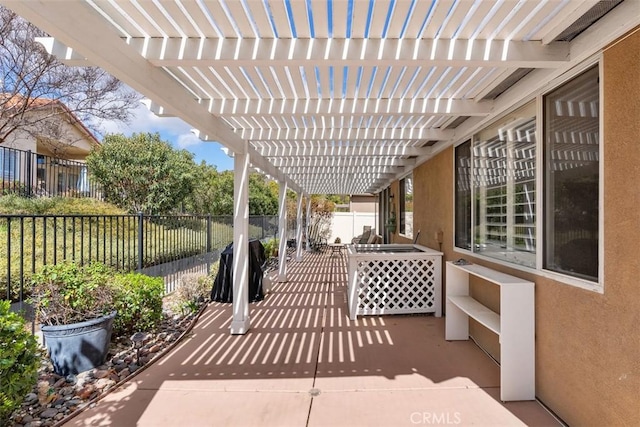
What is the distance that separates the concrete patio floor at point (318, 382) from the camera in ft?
8.14

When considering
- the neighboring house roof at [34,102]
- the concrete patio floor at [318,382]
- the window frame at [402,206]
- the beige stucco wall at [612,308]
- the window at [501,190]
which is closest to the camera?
the beige stucco wall at [612,308]

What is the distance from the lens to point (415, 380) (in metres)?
3.00

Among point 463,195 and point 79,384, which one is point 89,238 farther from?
point 463,195

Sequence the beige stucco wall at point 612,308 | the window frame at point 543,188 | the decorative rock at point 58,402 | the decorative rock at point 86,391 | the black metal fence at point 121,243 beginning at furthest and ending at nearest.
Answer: the black metal fence at point 121,243 → the decorative rock at point 86,391 → the decorative rock at point 58,402 → the window frame at point 543,188 → the beige stucco wall at point 612,308

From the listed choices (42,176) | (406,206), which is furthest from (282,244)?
(42,176)

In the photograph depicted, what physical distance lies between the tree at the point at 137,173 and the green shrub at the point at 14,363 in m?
10.3

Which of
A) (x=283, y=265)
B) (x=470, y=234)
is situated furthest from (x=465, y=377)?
(x=283, y=265)

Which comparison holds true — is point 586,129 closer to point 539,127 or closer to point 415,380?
point 539,127

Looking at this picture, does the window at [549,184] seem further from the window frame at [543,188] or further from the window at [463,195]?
the window at [463,195]

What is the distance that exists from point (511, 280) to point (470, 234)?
134cm

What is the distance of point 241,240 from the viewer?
443 cm

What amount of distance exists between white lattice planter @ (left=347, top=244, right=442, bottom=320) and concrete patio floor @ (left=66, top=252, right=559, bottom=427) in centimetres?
38

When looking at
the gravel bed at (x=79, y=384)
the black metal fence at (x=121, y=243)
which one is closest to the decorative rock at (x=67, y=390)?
the gravel bed at (x=79, y=384)

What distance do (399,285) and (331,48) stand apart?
3841 mm
